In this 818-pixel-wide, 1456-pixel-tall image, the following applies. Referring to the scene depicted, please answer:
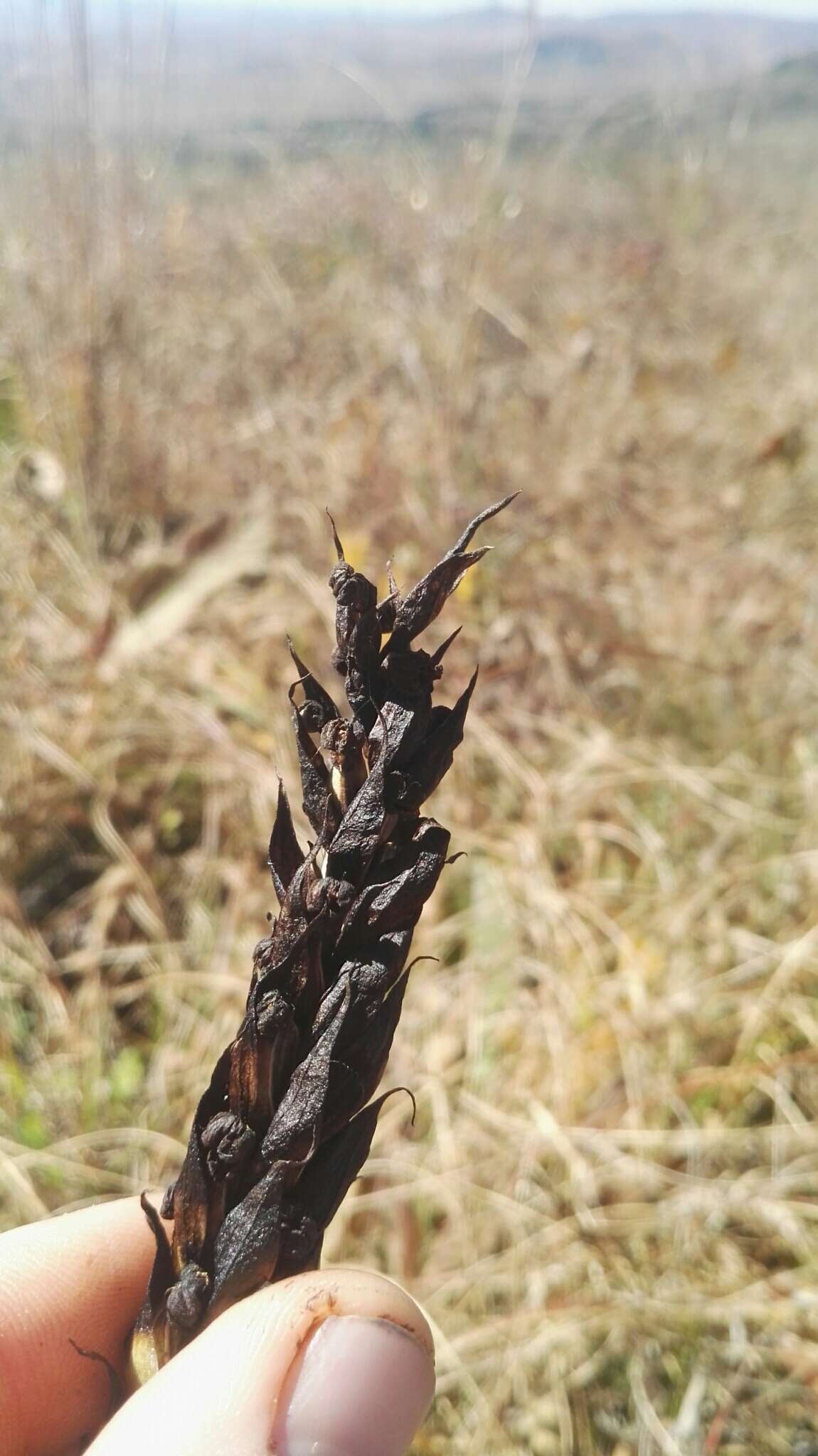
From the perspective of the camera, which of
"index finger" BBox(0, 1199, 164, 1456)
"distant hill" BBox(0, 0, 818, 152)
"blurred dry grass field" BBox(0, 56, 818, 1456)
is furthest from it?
"distant hill" BBox(0, 0, 818, 152)

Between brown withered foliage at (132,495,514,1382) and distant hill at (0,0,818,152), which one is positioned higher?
distant hill at (0,0,818,152)

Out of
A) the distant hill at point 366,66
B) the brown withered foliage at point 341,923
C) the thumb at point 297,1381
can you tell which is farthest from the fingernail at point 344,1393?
the distant hill at point 366,66

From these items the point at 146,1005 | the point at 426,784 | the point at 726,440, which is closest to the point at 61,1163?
the point at 146,1005

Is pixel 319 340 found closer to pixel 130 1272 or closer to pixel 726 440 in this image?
pixel 726 440

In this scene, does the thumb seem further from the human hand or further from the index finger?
the index finger

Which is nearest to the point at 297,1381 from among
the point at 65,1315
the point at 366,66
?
the point at 65,1315

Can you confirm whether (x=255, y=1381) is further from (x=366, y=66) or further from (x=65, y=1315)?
(x=366, y=66)

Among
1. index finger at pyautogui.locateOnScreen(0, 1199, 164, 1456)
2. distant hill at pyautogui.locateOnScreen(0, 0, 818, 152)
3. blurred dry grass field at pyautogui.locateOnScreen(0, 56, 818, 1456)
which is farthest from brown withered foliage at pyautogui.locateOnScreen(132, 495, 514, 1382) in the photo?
distant hill at pyautogui.locateOnScreen(0, 0, 818, 152)

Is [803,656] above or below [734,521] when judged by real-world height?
below
